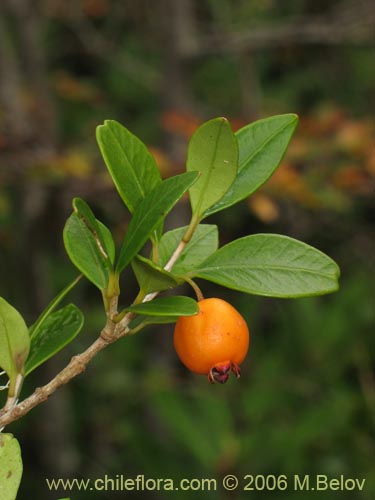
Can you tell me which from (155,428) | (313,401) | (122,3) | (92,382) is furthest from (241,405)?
(122,3)

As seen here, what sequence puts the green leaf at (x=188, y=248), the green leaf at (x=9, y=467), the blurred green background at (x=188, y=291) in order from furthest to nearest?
the blurred green background at (x=188, y=291), the green leaf at (x=188, y=248), the green leaf at (x=9, y=467)

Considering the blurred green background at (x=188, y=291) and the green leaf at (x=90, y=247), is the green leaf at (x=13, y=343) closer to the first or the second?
the green leaf at (x=90, y=247)

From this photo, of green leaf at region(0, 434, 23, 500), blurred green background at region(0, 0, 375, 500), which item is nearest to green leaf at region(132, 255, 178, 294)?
green leaf at region(0, 434, 23, 500)

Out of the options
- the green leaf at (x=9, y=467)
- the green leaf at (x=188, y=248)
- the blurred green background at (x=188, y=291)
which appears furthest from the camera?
the blurred green background at (x=188, y=291)

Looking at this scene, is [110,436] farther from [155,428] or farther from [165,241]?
[165,241]

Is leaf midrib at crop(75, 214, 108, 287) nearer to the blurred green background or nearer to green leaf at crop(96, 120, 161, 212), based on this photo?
green leaf at crop(96, 120, 161, 212)

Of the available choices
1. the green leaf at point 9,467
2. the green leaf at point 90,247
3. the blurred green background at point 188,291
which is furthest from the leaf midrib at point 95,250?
the blurred green background at point 188,291

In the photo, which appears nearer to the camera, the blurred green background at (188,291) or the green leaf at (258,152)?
the green leaf at (258,152)

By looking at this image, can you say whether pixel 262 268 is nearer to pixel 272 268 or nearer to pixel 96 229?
pixel 272 268
